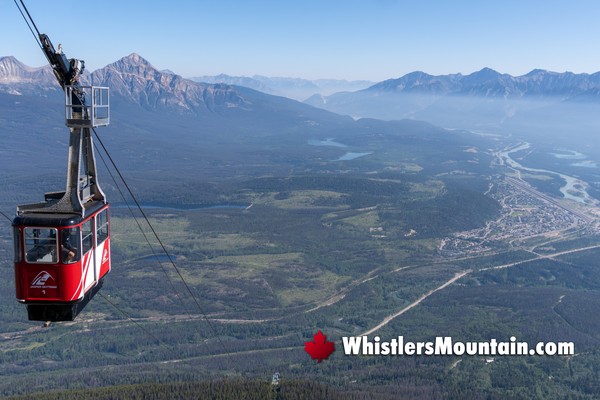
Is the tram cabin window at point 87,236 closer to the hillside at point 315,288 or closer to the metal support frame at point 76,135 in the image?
the metal support frame at point 76,135

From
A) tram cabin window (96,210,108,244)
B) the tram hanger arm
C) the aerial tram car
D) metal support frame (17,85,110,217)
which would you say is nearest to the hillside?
tram cabin window (96,210,108,244)

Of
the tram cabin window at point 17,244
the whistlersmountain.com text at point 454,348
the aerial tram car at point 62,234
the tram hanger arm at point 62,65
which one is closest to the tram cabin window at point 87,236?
the aerial tram car at point 62,234

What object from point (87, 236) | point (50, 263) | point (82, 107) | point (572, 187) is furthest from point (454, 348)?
point (572, 187)

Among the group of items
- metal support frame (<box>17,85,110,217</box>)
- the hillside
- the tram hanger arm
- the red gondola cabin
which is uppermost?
the tram hanger arm

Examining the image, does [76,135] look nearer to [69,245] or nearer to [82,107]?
[82,107]

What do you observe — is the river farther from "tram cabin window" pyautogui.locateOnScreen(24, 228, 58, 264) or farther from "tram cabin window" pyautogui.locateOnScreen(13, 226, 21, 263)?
"tram cabin window" pyautogui.locateOnScreen(13, 226, 21, 263)

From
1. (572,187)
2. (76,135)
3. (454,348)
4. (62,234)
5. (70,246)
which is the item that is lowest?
(572,187)

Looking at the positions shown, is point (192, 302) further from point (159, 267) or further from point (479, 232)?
point (479, 232)
